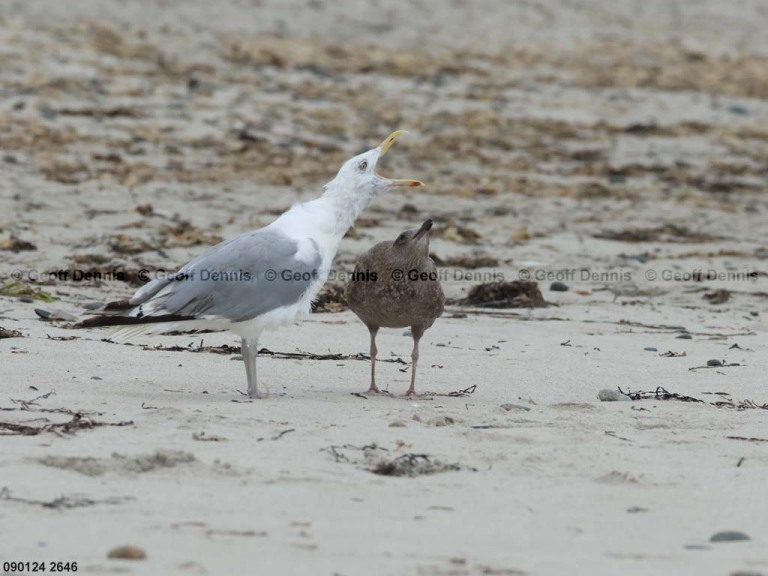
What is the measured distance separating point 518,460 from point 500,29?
686 inches

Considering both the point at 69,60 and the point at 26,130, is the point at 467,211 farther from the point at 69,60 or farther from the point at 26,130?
the point at 69,60

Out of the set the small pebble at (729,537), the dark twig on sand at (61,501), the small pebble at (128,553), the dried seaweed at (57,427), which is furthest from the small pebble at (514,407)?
the small pebble at (128,553)

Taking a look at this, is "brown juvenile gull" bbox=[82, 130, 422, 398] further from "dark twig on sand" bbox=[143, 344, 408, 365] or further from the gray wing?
"dark twig on sand" bbox=[143, 344, 408, 365]

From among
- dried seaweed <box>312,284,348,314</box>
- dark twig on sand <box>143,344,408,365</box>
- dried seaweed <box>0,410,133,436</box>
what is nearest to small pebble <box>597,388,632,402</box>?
dark twig on sand <box>143,344,408,365</box>

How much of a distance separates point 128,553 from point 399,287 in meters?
2.90

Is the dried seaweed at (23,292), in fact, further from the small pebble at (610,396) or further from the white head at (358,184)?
the small pebble at (610,396)

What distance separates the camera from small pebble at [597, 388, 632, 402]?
591 cm

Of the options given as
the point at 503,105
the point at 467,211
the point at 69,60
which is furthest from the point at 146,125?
the point at 503,105

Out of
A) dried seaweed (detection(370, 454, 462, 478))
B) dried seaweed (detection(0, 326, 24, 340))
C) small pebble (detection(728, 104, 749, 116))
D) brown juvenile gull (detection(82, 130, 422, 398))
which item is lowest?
dried seaweed (detection(370, 454, 462, 478))

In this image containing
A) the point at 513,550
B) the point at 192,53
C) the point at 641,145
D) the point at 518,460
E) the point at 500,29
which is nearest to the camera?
the point at 513,550

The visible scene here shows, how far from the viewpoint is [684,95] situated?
57.9ft

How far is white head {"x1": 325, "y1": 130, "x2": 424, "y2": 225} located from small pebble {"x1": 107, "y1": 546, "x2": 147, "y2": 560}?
10.4 ft

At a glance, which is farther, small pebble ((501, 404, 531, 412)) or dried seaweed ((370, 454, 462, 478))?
small pebble ((501, 404, 531, 412))

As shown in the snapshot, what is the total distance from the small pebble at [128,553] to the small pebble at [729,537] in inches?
64.4
